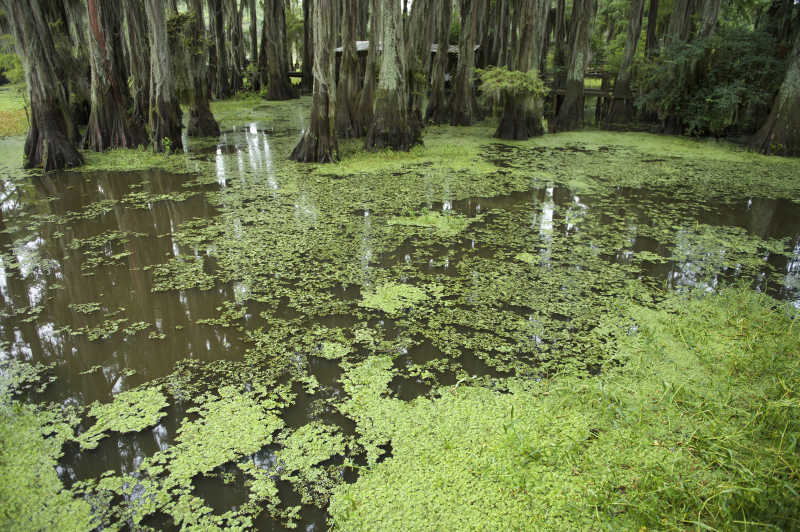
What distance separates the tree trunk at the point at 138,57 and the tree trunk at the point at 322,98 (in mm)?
3407

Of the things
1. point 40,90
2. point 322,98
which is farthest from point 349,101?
point 40,90

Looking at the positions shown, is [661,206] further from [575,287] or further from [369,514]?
[369,514]

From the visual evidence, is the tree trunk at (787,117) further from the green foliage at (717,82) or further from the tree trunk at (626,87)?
the tree trunk at (626,87)

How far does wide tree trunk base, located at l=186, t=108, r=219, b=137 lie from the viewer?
10.2 meters

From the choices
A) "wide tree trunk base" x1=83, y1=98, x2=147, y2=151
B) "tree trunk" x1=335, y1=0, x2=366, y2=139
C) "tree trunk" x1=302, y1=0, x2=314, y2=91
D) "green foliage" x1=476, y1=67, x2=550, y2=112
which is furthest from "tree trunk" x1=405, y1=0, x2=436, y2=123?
"tree trunk" x1=302, y1=0, x2=314, y2=91

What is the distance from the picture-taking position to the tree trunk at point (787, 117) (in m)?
8.34

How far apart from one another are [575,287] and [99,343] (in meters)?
3.29

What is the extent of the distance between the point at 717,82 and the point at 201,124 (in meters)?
10.3

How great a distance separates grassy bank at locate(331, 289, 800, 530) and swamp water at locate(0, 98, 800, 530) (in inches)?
5.8

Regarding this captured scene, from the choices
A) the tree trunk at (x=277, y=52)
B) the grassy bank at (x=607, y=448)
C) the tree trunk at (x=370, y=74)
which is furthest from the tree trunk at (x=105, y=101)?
the tree trunk at (x=277, y=52)

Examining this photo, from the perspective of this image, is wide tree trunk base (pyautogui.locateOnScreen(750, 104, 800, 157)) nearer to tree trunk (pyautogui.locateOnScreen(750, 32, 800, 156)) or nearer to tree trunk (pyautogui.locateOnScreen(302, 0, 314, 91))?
tree trunk (pyautogui.locateOnScreen(750, 32, 800, 156))

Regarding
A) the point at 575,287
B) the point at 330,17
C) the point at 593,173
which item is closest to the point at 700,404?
the point at 575,287

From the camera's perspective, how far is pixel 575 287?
12.5ft

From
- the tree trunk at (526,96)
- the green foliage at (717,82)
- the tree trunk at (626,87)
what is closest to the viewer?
the green foliage at (717,82)
